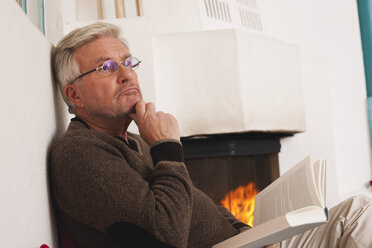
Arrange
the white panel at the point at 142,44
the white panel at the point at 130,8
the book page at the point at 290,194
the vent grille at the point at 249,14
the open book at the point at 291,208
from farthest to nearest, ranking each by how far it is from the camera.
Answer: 1. the vent grille at the point at 249,14
2. the white panel at the point at 130,8
3. the white panel at the point at 142,44
4. the book page at the point at 290,194
5. the open book at the point at 291,208

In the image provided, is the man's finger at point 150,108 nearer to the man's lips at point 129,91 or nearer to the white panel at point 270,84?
the man's lips at point 129,91

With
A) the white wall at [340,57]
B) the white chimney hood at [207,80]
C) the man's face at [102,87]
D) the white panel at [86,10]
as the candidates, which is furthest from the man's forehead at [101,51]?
the white wall at [340,57]

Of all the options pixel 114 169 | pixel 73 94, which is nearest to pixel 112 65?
pixel 73 94

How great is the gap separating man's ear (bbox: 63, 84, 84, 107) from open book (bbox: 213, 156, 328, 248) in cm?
55

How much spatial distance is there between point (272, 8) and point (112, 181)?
1933 mm

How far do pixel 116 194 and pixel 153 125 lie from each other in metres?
0.26

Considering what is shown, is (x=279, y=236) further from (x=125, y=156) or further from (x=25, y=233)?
(x=25, y=233)

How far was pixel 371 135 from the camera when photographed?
2699mm

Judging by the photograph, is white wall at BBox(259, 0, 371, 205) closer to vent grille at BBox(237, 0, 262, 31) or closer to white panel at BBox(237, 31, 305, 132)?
vent grille at BBox(237, 0, 262, 31)

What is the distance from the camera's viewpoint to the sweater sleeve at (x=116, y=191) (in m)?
0.86

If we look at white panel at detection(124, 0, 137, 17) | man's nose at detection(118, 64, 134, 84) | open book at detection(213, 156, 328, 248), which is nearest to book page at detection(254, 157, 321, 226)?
open book at detection(213, 156, 328, 248)

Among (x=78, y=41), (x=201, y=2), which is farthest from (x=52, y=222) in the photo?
(x=201, y=2)

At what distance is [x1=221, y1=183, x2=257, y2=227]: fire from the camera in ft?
6.22

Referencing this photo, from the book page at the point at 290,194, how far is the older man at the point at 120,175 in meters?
0.11
